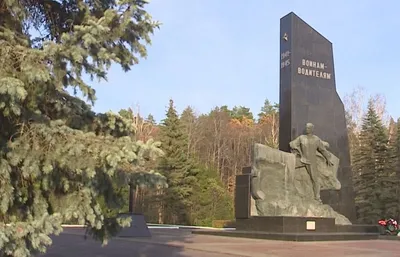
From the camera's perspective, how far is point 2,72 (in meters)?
3.55

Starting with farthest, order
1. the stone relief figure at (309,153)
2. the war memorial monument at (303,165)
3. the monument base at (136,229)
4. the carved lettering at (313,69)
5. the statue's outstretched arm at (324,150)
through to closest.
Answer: the carved lettering at (313,69) < the statue's outstretched arm at (324,150) < the stone relief figure at (309,153) < the war memorial monument at (303,165) < the monument base at (136,229)

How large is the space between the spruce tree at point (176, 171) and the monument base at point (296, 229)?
50.6 ft

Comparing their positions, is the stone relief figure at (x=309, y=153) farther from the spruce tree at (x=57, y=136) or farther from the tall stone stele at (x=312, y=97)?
the spruce tree at (x=57, y=136)

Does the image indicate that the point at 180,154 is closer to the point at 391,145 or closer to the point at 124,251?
the point at 391,145

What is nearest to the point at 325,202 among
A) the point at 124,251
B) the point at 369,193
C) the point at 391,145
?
the point at 124,251

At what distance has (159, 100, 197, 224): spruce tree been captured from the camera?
31219 millimetres

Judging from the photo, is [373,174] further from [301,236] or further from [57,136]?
[57,136]

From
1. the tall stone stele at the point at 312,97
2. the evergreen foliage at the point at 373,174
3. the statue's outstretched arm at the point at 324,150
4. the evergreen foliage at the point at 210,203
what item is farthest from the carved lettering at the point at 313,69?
the evergreen foliage at the point at 210,203

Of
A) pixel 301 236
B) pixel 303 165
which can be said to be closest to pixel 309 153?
pixel 303 165

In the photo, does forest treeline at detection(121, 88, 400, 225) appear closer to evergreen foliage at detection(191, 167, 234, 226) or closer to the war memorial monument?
evergreen foliage at detection(191, 167, 234, 226)

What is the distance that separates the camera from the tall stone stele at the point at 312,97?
16844mm

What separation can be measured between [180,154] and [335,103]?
15.7 metres

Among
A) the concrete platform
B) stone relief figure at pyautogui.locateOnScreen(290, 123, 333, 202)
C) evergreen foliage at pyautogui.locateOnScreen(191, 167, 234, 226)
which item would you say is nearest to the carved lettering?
stone relief figure at pyautogui.locateOnScreen(290, 123, 333, 202)

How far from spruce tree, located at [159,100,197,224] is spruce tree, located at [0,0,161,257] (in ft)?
87.1
